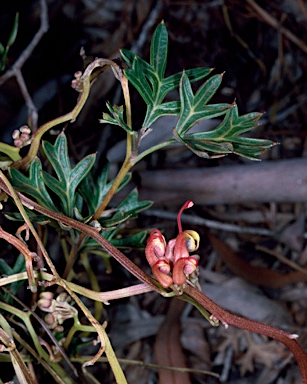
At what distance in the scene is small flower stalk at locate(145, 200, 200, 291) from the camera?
1.96ft

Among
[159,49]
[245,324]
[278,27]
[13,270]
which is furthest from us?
[278,27]

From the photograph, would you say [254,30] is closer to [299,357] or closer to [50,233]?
[50,233]

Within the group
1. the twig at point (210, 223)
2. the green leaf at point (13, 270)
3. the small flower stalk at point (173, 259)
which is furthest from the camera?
the twig at point (210, 223)

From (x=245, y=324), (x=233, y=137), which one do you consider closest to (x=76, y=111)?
(x=233, y=137)

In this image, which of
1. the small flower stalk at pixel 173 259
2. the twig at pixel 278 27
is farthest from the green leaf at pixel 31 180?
the twig at pixel 278 27

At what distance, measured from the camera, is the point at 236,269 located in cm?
147

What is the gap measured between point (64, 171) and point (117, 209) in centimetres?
12

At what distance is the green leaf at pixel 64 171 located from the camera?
31.0 inches

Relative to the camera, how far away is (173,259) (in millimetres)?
629

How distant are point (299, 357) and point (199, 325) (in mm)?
778

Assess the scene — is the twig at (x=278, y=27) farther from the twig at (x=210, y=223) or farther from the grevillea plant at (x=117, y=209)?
the grevillea plant at (x=117, y=209)

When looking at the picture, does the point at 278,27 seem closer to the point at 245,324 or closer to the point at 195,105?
the point at 195,105

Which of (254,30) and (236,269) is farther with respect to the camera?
(254,30)

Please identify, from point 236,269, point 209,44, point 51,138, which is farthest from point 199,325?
point 209,44
